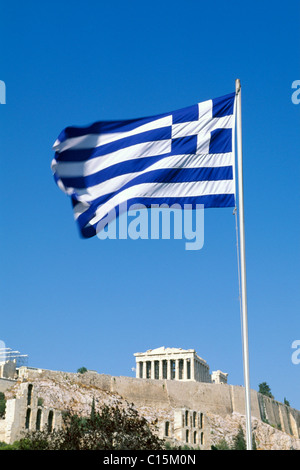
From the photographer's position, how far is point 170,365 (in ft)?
247

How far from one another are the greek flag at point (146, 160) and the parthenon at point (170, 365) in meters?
→ 61.8

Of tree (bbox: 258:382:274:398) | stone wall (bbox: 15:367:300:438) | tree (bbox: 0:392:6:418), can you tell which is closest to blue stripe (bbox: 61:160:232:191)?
tree (bbox: 0:392:6:418)

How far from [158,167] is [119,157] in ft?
2.55

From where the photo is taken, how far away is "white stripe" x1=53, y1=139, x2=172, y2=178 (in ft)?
41.8

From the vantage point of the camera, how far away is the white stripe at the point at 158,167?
12344 mm

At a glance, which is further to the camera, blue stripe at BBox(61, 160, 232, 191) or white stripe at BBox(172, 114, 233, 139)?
white stripe at BBox(172, 114, 233, 139)

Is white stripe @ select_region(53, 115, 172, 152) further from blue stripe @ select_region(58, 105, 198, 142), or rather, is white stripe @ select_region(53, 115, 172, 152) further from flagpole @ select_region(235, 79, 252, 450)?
flagpole @ select_region(235, 79, 252, 450)

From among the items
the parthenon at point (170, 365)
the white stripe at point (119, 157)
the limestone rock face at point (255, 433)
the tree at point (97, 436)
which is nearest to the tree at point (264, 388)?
the parthenon at point (170, 365)

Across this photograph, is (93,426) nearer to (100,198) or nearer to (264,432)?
(264,432)

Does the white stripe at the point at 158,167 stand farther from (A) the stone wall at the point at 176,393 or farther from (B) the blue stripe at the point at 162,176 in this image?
(A) the stone wall at the point at 176,393

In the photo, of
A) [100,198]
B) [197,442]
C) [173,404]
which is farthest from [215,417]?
[100,198]

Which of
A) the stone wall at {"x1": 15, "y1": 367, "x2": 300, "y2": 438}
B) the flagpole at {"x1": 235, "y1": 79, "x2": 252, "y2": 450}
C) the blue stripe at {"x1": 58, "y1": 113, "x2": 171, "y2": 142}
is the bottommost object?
the flagpole at {"x1": 235, "y1": 79, "x2": 252, "y2": 450}

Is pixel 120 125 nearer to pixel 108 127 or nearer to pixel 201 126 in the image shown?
pixel 108 127

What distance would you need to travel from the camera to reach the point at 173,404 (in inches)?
2138
